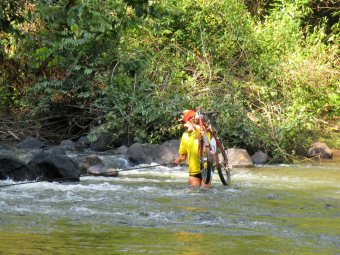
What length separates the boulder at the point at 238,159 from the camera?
57.2ft

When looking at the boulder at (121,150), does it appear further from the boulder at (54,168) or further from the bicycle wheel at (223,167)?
the bicycle wheel at (223,167)

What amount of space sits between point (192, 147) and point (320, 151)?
26.0ft

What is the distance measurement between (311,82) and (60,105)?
22.3 feet

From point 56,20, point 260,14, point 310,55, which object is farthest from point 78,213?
point 260,14

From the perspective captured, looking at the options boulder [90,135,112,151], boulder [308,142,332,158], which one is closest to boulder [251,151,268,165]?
boulder [308,142,332,158]

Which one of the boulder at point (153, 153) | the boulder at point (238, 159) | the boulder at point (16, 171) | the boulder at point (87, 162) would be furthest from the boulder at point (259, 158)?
the boulder at point (16, 171)

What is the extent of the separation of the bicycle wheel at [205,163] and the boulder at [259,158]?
5.67 metres

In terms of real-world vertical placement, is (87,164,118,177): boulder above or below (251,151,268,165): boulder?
below

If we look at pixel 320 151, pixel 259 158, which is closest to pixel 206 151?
pixel 259 158

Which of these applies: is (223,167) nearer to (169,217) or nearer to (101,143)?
(169,217)

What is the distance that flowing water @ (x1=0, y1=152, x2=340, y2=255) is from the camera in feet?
25.5

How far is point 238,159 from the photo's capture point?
57.6ft

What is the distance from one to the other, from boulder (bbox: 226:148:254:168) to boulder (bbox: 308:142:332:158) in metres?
2.77

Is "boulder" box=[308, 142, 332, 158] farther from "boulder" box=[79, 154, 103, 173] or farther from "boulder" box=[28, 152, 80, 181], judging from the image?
"boulder" box=[28, 152, 80, 181]
